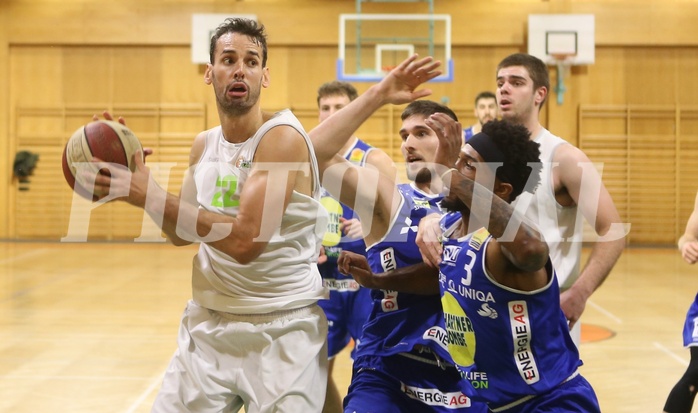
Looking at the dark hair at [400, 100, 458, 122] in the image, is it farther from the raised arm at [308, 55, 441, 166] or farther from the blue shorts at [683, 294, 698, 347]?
the blue shorts at [683, 294, 698, 347]

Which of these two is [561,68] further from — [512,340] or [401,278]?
[512,340]

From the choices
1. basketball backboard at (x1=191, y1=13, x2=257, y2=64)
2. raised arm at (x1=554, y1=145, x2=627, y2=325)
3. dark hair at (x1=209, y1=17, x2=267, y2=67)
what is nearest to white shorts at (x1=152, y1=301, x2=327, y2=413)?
dark hair at (x1=209, y1=17, x2=267, y2=67)

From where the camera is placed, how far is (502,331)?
2.99m

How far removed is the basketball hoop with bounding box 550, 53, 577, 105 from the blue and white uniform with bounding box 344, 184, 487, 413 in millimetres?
12589

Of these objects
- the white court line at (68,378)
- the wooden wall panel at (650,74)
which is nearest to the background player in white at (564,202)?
the white court line at (68,378)

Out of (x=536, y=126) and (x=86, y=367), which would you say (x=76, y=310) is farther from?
(x=536, y=126)

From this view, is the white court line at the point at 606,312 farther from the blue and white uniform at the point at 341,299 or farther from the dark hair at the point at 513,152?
the dark hair at the point at 513,152

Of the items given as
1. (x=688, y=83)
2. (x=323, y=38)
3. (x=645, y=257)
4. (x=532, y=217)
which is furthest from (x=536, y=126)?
(x=688, y=83)

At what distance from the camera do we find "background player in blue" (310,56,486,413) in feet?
11.0

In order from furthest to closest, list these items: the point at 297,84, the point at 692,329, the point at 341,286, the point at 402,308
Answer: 1. the point at 297,84
2. the point at 341,286
3. the point at 692,329
4. the point at 402,308

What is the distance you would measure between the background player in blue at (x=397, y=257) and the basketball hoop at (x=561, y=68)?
1216cm

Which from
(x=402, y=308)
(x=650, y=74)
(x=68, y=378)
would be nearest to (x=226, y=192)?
(x=402, y=308)

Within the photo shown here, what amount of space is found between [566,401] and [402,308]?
0.96m

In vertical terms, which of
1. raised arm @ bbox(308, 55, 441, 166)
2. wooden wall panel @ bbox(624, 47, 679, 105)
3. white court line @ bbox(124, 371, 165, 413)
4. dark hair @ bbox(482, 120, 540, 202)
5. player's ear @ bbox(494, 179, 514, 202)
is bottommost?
white court line @ bbox(124, 371, 165, 413)
